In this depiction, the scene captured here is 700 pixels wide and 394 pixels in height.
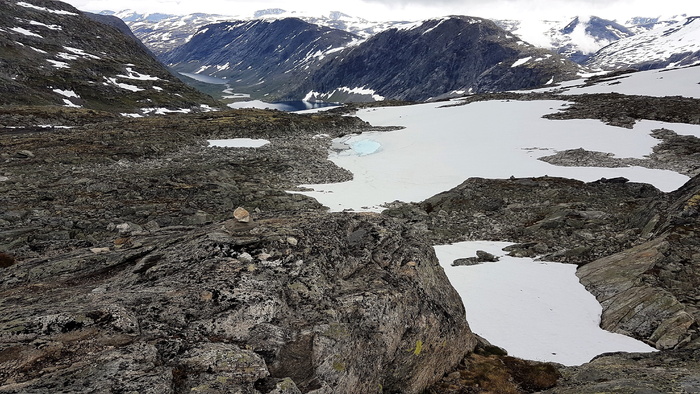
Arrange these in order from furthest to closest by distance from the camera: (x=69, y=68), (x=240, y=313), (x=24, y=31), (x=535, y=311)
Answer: (x=24, y=31) < (x=69, y=68) < (x=535, y=311) < (x=240, y=313)

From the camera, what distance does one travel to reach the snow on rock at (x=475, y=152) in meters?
35.8

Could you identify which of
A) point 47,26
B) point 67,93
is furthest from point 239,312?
point 47,26

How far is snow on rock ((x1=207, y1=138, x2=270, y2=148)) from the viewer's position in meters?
54.2

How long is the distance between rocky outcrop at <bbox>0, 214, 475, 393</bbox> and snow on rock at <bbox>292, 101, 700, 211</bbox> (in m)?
21.3

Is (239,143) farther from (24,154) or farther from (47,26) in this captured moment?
(47,26)

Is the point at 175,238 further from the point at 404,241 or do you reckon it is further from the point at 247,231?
the point at 404,241

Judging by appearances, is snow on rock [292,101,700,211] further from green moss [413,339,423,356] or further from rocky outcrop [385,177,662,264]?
green moss [413,339,423,356]

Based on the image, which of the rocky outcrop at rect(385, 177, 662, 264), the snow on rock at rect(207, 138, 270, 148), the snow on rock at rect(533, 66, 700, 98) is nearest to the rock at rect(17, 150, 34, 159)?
the snow on rock at rect(207, 138, 270, 148)

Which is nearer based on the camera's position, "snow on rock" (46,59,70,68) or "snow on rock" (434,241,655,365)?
"snow on rock" (434,241,655,365)

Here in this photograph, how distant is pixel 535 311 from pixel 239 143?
49.0 meters

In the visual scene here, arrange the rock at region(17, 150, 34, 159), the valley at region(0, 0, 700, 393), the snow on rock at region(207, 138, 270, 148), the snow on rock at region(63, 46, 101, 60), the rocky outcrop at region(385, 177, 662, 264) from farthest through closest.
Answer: the snow on rock at region(63, 46, 101, 60)
the snow on rock at region(207, 138, 270, 148)
the rock at region(17, 150, 34, 159)
the rocky outcrop at region(385, 177, 662, 264)
the valley at region(0, 0, 700, 393)

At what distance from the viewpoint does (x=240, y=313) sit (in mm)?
7234

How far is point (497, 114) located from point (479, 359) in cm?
6692

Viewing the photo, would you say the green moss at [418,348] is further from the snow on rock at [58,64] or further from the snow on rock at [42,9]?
the snow on rock at [42,9]
